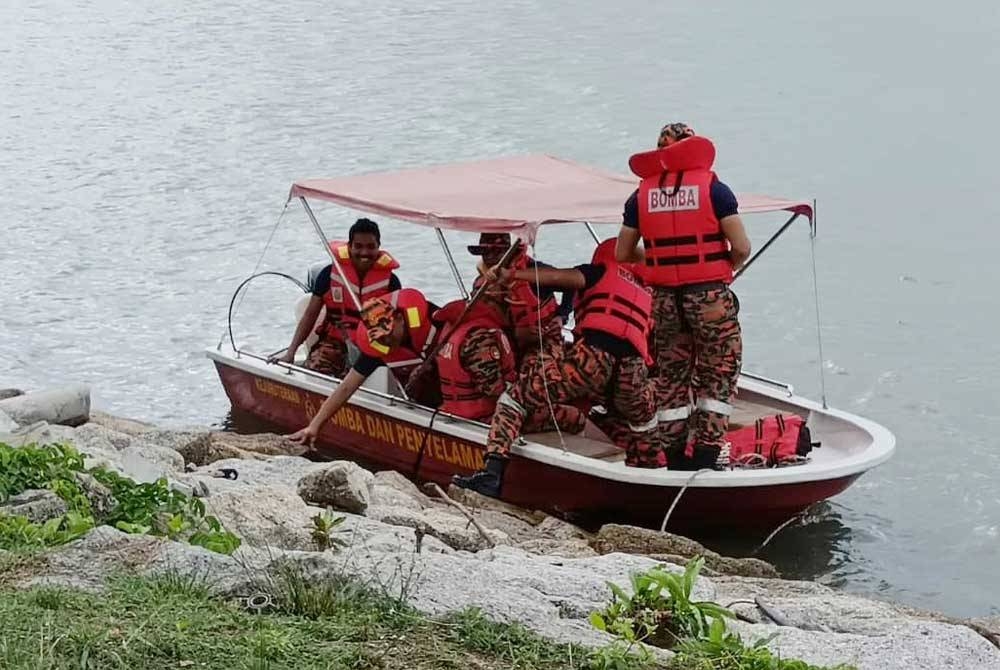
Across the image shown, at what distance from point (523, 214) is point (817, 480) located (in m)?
2.35

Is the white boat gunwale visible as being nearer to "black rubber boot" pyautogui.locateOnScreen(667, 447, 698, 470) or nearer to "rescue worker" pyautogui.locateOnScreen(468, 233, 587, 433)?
"black rubber boot" pyautogui.locateOnScreen(667, 447, 698, 470)

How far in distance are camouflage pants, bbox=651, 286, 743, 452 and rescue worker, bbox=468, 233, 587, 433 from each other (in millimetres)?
653

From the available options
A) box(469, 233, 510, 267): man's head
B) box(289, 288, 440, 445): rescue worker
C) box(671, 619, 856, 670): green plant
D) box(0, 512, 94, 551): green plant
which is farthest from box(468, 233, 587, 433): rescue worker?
box(671, 619, 856, 670): green plant

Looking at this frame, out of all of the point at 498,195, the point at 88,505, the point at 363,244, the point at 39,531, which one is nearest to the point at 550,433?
the point at 498,195

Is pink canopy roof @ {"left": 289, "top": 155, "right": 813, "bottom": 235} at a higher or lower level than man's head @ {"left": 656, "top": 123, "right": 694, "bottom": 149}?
lower

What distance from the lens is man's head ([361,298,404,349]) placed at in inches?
414

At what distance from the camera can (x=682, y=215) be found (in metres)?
9.25

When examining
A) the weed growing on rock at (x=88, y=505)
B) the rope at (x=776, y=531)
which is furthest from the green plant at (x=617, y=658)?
the rope at (x=776, y=531)

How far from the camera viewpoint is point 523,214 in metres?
9.77

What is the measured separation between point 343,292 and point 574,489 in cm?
271

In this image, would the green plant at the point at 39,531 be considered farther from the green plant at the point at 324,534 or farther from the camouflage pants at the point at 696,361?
the camouflage pants at the point at 696,361

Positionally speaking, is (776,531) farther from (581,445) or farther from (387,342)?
(387,342)

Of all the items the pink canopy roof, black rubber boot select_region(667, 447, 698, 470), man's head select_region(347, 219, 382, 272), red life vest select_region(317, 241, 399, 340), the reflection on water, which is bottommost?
the reflection on water

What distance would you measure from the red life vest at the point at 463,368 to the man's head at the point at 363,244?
991 millimetres
